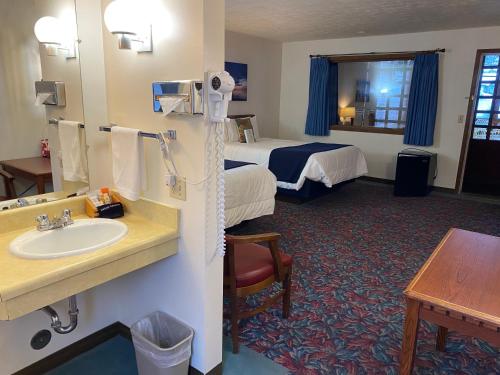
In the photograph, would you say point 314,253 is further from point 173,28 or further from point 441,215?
point 173,28

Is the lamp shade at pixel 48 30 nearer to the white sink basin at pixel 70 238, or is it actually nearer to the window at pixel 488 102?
the white sink basin at pixel 70 238

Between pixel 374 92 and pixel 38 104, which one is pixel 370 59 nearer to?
pixel 374 92

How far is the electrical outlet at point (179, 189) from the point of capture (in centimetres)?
167

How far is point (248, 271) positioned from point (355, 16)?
3.75m

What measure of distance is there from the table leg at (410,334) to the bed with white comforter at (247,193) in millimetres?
2212

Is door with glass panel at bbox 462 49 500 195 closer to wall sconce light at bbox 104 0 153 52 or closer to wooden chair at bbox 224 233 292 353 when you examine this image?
wooden chair at bbox 224 233 292 353

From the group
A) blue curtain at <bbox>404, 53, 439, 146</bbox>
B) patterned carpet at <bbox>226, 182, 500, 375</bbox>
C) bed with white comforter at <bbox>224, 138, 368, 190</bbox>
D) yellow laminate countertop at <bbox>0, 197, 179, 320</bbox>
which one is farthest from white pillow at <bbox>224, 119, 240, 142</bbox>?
yellow laminate countertop at <bbox>0, 197, 179, 320</bbox>

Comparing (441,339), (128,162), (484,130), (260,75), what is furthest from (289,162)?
(128,162)

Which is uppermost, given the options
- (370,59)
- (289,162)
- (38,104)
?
(370,59)

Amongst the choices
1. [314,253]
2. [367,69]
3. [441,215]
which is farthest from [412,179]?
[314,253]

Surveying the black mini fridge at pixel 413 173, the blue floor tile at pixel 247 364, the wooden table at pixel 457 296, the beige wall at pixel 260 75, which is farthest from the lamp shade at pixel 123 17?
the black mini fridge at pixel 413 173

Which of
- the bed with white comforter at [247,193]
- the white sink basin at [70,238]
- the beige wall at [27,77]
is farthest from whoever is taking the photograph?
the bed with white comforter at [247,193]

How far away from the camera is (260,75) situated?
21.7ft

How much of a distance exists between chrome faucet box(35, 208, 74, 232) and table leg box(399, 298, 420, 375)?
1474 millimetres
